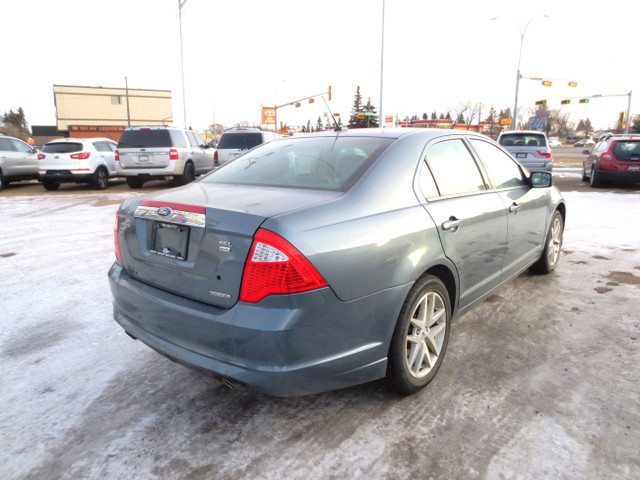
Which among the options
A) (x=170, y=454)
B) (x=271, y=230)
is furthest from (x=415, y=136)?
(x=170, y=454)

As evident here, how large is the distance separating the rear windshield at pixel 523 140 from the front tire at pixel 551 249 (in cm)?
930

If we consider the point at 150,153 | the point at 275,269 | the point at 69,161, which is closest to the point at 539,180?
the point at 275,269

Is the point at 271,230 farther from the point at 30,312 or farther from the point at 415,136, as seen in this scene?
the point at 30,312

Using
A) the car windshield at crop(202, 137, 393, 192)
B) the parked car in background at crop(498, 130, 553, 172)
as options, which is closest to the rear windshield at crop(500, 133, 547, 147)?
the parked car in background at crop(498, 130, 553, 172)

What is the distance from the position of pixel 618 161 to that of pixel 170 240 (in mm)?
14076

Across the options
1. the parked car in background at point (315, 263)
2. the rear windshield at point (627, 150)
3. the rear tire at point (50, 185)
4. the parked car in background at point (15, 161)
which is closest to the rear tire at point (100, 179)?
the rear tire at point (50, 185)

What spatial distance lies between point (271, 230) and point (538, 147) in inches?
521

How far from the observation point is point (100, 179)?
14.2 meters

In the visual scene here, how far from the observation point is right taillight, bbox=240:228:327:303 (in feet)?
6.57

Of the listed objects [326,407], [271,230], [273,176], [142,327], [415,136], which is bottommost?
[326,407]

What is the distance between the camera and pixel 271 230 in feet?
6.65

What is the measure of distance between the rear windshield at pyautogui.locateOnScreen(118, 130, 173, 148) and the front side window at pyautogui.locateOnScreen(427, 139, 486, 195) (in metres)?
11.6

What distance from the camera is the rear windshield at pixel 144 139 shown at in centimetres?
1315

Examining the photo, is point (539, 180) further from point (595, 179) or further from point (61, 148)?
point (61, 148)
